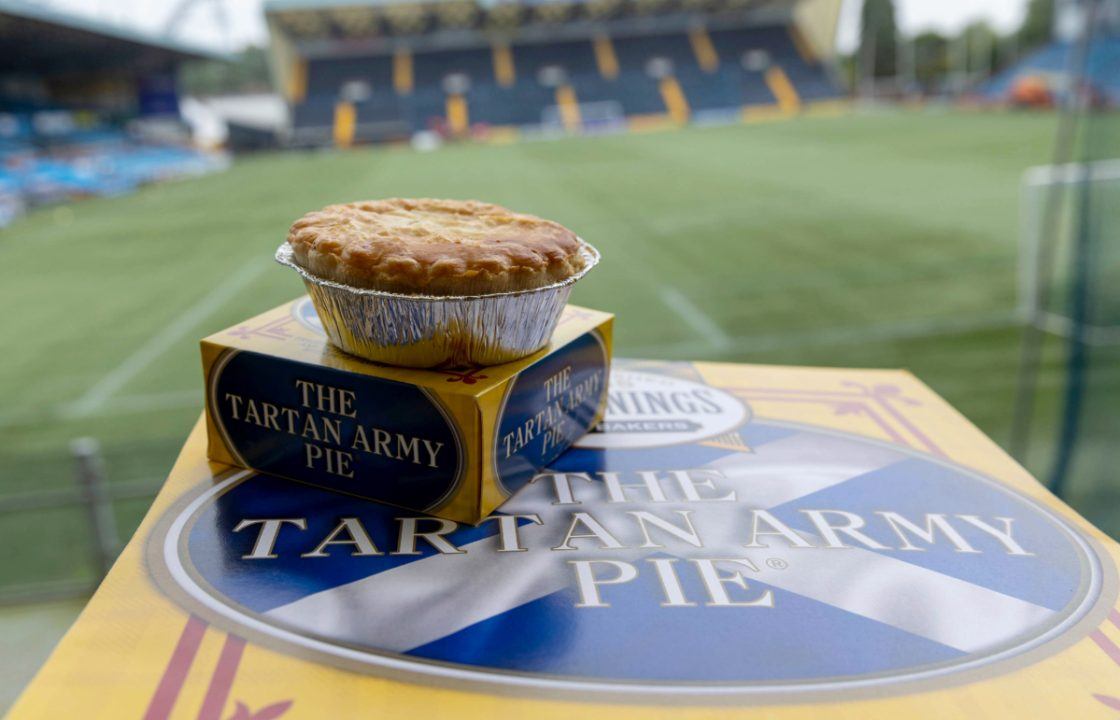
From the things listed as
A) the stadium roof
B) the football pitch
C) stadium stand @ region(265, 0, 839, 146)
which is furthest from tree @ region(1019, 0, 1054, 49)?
the stadium roof

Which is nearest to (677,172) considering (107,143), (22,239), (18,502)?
(22,239)

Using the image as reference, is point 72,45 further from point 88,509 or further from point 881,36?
point 881,36

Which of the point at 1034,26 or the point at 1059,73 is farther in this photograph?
the point at 1034,26

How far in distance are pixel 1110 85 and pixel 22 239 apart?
12.4 metres

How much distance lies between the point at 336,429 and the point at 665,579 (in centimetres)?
49

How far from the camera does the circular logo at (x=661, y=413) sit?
4.52ft

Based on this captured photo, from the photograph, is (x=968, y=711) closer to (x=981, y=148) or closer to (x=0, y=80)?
(x=981, y=148)

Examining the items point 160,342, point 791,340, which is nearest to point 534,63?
point 160,342

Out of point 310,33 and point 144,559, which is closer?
point 144,559

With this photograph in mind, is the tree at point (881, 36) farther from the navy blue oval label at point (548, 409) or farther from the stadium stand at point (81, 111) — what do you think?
the navy blue oval label at point (548, 409)

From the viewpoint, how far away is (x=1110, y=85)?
3246 millimetres

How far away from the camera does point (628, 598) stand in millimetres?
938

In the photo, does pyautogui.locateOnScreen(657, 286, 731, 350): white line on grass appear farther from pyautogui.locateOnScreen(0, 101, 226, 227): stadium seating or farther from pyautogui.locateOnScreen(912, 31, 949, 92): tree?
pyautogui.locateOnScreen(912, 31, 949, 92): tree

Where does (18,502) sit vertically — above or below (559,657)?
below
